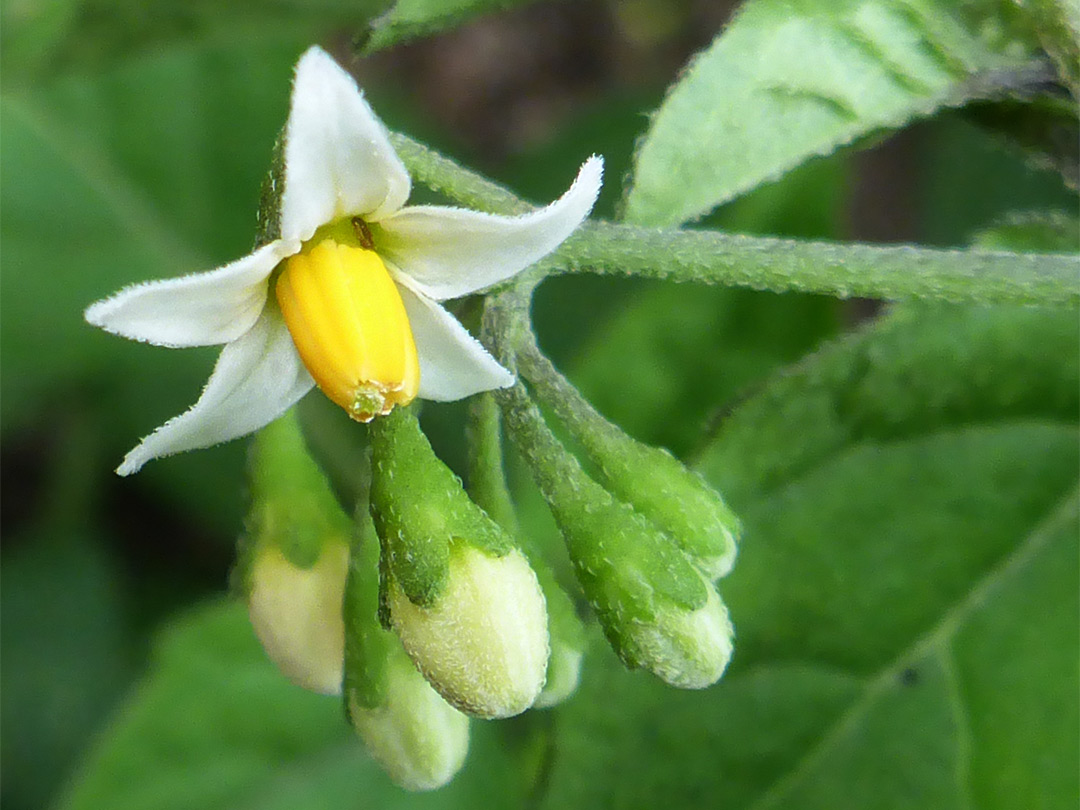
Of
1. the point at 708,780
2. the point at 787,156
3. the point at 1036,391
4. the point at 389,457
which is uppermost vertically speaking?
the point at 787,156

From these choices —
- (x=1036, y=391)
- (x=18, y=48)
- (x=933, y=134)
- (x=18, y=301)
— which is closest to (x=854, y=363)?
(x=1036, y=391)

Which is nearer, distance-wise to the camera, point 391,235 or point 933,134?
point 391,235

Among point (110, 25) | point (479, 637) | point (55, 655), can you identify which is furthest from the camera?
point (55, 655)

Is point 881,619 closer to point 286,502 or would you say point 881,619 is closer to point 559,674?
point 559,674

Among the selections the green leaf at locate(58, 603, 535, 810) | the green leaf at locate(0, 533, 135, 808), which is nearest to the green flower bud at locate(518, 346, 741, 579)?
the green leaf at locate(58, 603, 535, 810)

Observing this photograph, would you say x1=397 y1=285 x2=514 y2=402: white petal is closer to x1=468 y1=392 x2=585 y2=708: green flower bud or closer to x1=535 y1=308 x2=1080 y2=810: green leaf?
x1=468 y1=392 x2=585 y2=708: green flower bud

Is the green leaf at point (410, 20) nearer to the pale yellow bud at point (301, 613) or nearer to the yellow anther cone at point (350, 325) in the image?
the yellow anther cone at point (350, 325)

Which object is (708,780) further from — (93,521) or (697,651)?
(93,521)

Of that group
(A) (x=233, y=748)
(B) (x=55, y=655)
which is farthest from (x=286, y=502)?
(B) (x=55, y=655)
